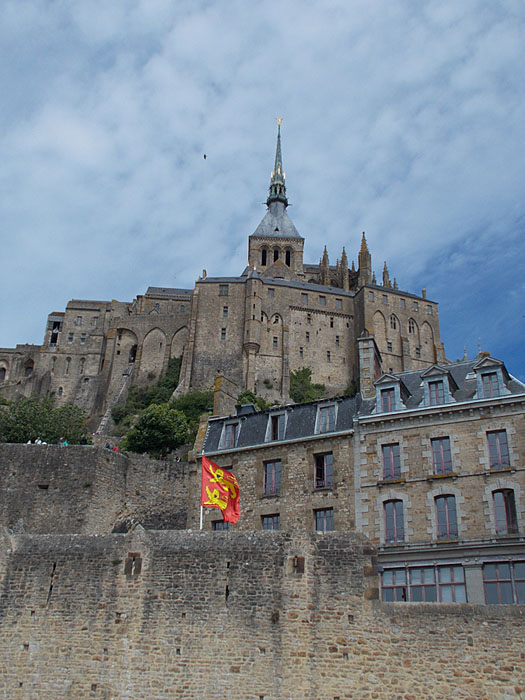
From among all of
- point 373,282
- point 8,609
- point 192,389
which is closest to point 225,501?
point 8,609

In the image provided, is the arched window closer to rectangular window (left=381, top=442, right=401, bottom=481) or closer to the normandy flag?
rectangular window (left=381, top=442, right=401, bottom=481)

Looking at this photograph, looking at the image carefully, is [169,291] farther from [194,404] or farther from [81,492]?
[81,492]

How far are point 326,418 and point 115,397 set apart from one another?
2288 inches

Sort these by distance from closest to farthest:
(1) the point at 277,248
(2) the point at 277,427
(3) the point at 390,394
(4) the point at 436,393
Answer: (4) the point at 436,393
(3) the point at 390,394
(2) the point at 277,427
(1) the point at 277,248

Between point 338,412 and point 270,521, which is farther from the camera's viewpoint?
point 338,412

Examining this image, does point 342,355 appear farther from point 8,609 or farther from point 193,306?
point 8,609

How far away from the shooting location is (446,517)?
24.9 meters

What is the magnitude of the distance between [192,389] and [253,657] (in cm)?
6128

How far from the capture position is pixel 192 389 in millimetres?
77250

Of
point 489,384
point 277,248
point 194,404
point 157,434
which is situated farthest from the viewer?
point 277,248

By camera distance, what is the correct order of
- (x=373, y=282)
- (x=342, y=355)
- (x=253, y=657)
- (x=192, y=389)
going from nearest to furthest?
(x=253, y=657), (x=192, y=389), (x=342, y=355), (x=373, y=282)

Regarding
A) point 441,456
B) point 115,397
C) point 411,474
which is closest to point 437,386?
point 441,456

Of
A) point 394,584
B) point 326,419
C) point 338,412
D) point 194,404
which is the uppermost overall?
point 194,404

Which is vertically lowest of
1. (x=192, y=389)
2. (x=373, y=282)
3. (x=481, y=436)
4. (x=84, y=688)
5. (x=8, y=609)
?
(x=84, y=688)
